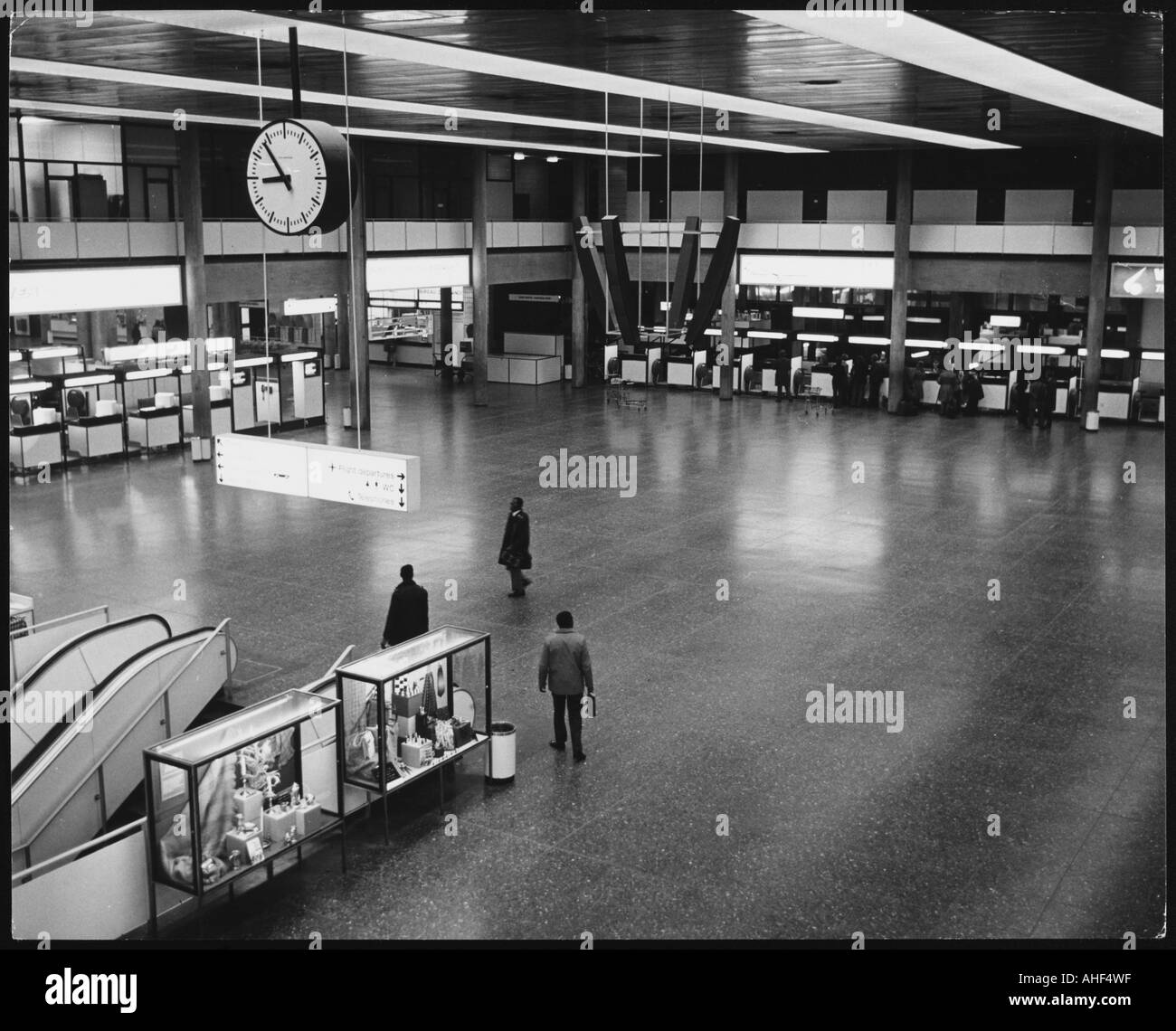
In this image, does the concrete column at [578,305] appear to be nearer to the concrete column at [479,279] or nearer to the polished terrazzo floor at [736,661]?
the concrete column at [479,279]

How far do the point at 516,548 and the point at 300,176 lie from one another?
22.3 ft

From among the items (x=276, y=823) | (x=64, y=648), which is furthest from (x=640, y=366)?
(x=276, y=823)

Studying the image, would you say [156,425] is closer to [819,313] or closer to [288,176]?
[288,176]

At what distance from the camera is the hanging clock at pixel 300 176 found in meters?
8.19

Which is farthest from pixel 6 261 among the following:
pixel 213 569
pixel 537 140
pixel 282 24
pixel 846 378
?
pixel 846 378

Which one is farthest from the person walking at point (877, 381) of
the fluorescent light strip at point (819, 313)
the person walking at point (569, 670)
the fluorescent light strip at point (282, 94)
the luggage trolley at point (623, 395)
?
the person walking at point (569, 670)

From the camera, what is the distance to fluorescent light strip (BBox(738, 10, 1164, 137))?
9.41 m

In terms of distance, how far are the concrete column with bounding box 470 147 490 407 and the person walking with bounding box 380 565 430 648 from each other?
1902 cm

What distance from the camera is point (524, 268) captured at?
33250 millimetres

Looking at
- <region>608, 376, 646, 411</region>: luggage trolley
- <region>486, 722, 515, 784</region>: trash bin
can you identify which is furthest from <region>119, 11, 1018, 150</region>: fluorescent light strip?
<region>608, 376, 646, 411</region>: luggage trolley

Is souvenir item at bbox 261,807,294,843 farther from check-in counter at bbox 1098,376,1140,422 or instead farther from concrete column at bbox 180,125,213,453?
check-in counter at bbox 1098,376,1140,422
